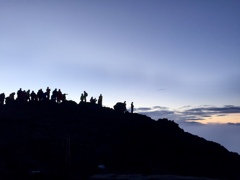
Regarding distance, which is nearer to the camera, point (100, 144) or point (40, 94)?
point (100, 144)

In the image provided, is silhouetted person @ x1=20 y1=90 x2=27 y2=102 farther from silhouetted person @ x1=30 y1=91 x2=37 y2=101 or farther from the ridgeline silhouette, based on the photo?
silhouetted person @ x1=30 y1=91 x2=37 y2=101

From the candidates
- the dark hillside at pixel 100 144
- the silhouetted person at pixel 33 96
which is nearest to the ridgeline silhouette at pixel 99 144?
the dark hillside at pixel 100 144

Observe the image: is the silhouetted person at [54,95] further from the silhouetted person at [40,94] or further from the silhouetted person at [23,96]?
the silhouetted person at [23,96]

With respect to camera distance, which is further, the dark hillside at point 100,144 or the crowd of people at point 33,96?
the crowd of people at point 33,96

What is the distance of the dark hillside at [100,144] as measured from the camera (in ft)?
107

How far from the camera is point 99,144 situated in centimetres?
3872

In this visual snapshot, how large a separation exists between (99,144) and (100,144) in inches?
5.3

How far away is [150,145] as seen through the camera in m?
41.8

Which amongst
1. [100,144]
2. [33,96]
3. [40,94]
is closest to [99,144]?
[100,144]

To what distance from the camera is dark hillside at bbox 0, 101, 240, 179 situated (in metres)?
32.7

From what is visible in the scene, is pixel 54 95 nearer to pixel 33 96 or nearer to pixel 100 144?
pixel 33 96

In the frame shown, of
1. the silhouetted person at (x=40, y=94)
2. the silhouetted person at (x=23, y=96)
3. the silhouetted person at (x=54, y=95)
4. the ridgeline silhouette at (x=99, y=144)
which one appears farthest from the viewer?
the silhouetted person at (x=54, y=95)

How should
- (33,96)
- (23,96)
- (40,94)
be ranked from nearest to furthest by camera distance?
1. (23,96)
2. (40,94)
3. (33,96)

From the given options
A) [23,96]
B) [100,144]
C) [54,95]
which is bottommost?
[100,144]
